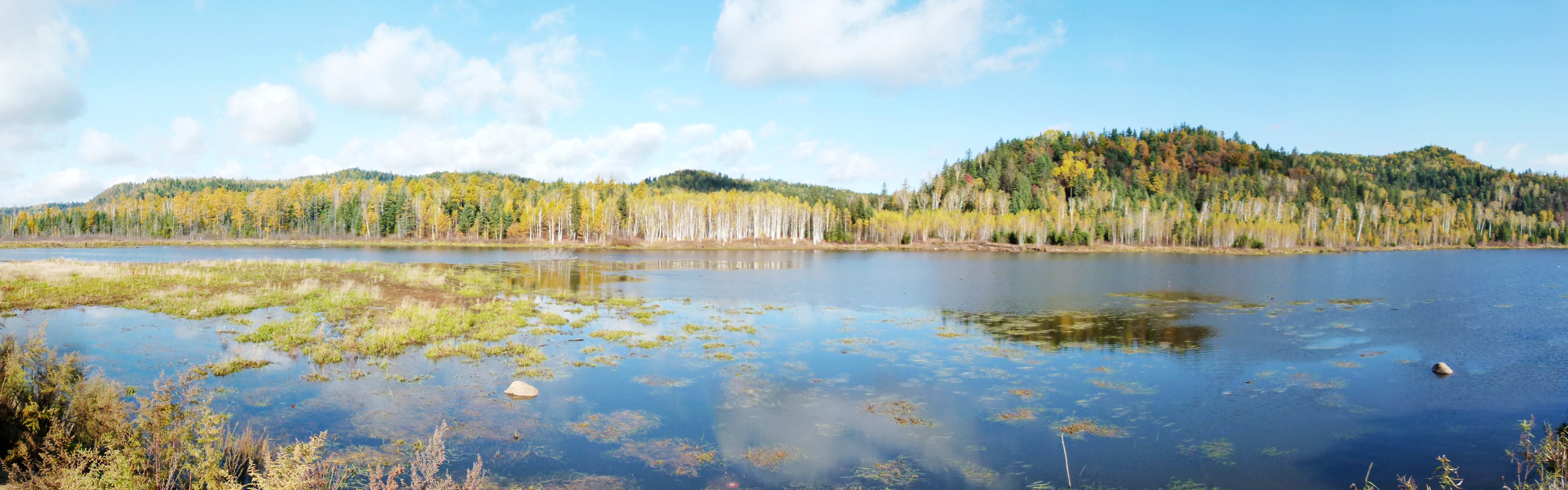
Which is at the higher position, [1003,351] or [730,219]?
[730,219]

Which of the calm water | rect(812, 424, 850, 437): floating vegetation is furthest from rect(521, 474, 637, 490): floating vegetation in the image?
rect(812, 424, 850, 437): floating vegetation

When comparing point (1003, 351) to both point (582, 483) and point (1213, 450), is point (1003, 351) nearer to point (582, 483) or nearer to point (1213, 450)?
point (1213, 450)

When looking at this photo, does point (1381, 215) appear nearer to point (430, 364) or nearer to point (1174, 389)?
point (1174, 389)

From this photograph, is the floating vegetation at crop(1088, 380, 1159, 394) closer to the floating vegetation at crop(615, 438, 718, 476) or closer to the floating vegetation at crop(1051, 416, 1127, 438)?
the floating vegetation at crop(1051, 416, 1127, 438)

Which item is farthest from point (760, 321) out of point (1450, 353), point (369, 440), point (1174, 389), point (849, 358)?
point (1450, 353)

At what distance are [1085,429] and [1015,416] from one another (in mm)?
1459

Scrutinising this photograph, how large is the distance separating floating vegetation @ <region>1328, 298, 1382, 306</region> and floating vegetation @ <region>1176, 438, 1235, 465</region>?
33738mm

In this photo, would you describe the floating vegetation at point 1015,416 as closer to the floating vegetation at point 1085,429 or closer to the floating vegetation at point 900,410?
the floating vegetation at point 1085,429

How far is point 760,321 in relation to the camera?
29.5 metres

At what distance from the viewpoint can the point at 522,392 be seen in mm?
15891

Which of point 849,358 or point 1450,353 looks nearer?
point 849,358

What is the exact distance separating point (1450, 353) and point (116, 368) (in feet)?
132

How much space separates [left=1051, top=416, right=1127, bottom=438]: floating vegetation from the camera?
1409 centimetres

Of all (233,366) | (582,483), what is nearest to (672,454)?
(582,483)
